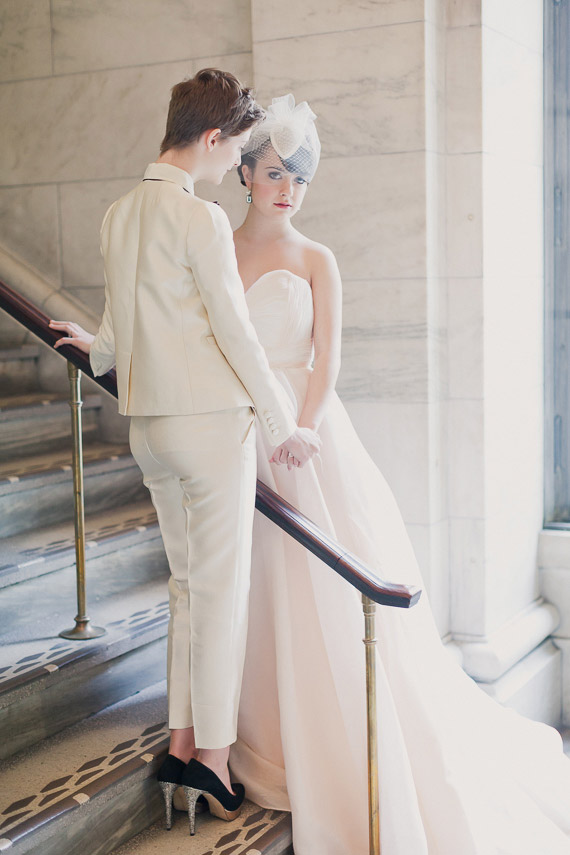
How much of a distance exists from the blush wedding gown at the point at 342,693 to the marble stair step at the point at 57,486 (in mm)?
1339

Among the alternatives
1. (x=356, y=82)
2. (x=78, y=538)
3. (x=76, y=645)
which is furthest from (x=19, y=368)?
(x=356, y=82)

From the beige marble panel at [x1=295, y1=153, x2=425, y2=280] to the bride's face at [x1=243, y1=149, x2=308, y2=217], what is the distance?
0.99 metres

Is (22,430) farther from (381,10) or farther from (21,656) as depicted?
(381,10)

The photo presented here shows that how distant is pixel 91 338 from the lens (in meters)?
3.05

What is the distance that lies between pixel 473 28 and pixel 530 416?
70.2 inches

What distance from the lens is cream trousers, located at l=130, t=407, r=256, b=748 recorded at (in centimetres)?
249

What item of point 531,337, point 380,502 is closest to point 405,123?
point 531,337

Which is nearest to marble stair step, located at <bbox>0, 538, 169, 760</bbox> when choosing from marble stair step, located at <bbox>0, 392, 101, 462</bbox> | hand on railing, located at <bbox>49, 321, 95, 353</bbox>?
marble stair step, located at <bbox>0, 392, 101, 462</bbox>

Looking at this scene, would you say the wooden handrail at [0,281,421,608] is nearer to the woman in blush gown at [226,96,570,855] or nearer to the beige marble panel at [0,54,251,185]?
the woman in blush gown at [226,96,570,855]

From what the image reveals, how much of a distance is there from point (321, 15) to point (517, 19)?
3.22 feet

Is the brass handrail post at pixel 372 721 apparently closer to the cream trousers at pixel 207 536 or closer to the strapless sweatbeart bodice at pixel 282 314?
the cream trousers at pixel 207 536

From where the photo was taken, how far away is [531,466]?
4.73 m

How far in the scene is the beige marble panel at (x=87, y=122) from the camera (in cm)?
454

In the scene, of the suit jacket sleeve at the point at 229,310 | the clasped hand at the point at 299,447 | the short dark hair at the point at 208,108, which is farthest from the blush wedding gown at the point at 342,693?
the short dark hair at the point at 208,108
